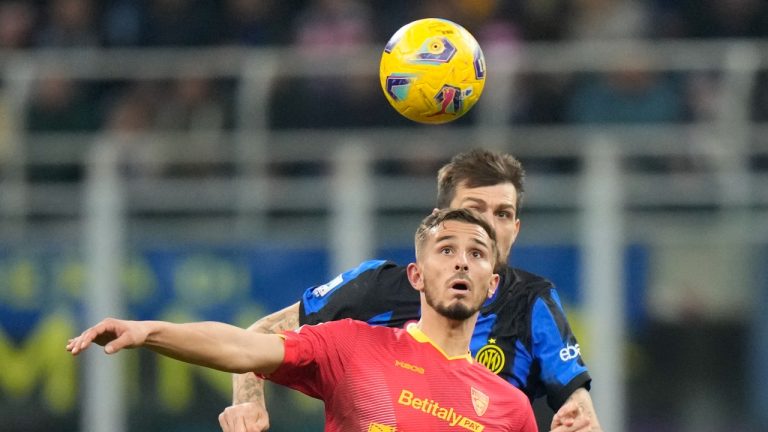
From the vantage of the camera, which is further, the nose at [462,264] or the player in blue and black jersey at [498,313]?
the player in blue and black jersey at [498,313]

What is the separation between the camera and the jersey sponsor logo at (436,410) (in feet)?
20.1

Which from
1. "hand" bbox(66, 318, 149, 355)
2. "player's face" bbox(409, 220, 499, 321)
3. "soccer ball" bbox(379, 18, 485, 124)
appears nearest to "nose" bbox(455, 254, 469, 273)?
"player's face" bbox(409, 220, 499, 321)

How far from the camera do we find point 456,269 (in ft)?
19.9

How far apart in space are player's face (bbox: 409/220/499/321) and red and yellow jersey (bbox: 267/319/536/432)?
10.0 inches

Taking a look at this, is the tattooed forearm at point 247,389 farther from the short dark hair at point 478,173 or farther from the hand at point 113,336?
the hand at point 113,336

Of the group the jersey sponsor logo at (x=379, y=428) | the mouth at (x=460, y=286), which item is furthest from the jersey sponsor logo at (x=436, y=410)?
the mouth at (x=460, y=286)

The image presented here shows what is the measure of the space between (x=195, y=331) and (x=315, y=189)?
690 centimetres

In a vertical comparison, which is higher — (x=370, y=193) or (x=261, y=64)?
(x=261, y=64)

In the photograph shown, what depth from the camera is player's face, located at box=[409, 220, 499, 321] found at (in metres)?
6.05

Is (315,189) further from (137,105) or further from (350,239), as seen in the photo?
(137,105)

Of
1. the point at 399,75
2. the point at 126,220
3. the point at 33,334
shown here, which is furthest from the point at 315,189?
the point at 399,75

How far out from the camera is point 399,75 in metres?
7.51

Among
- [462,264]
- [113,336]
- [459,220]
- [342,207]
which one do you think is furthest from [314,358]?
[342,207]

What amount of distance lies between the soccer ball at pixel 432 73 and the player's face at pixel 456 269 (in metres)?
1.32
